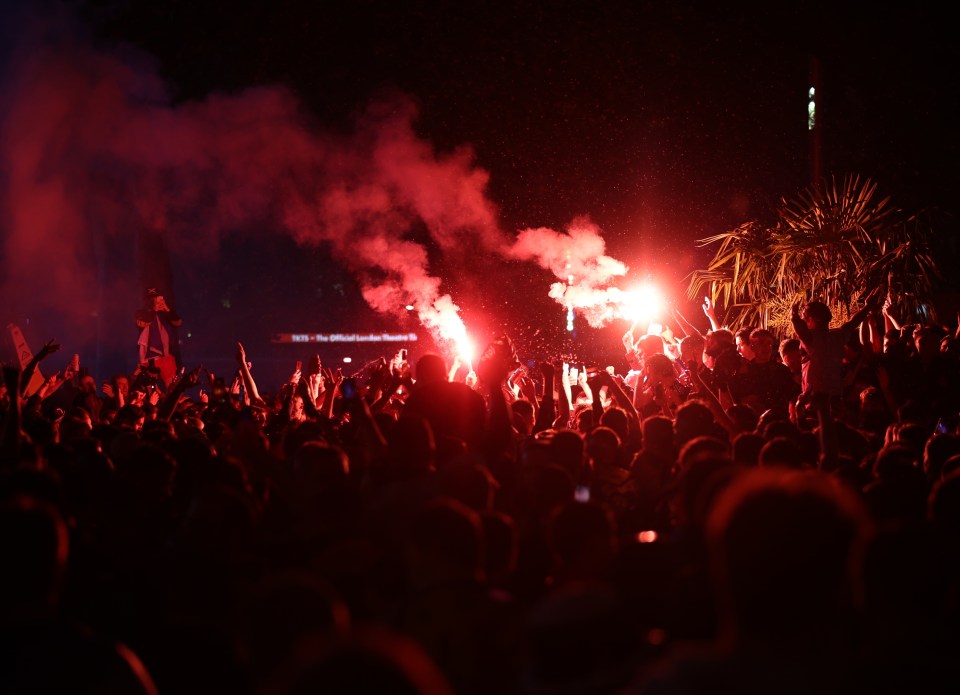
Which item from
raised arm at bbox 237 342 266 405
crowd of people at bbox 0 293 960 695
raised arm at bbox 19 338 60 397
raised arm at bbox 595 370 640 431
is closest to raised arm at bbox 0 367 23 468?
crowd of people at bbox 0 293 960 695

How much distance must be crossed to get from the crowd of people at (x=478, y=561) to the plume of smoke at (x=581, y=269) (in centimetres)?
859

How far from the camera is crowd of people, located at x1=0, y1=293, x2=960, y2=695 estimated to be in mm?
1869

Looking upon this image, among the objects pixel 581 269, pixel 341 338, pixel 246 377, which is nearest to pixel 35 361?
pixel 246 377

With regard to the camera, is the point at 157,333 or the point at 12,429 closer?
the point at 12,429

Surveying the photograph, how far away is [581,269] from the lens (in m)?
16.7

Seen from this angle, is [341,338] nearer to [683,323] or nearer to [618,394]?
[683,323]

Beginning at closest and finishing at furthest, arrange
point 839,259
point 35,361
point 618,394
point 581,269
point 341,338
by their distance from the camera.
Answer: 1. point 35,361
2. point 618,394
3. point 839,259
4. point 581,269
5. point 341,338

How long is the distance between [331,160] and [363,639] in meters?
16.4

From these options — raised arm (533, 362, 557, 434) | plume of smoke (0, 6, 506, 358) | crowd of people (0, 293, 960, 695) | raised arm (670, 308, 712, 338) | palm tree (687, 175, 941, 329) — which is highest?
plume of smoke (0, 6, 506, 358)

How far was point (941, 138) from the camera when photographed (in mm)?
15734

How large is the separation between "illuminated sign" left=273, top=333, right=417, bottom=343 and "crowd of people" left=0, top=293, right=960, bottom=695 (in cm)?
2869

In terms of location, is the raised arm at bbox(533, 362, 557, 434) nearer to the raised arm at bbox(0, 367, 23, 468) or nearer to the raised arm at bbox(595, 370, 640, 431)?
the raised arm at bbox(595, 370, 640, 431)

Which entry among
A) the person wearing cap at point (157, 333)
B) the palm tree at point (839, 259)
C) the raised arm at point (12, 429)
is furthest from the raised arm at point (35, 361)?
the palm tree at point (839, 259)

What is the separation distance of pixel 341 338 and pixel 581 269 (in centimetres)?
2308
